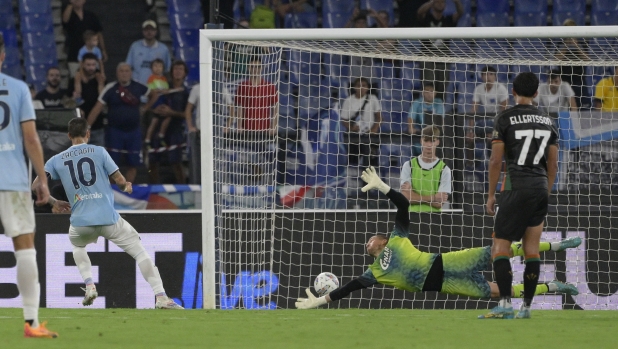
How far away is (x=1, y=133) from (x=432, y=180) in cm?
660

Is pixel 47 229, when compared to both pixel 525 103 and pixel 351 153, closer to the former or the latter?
pixel 351 153

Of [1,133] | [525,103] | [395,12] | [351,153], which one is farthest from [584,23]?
[1,133]

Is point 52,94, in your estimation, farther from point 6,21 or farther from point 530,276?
point 530,276

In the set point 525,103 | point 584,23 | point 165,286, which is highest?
point 584,23

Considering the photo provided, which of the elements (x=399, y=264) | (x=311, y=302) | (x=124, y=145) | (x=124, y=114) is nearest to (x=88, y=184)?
(x=311, y=302)

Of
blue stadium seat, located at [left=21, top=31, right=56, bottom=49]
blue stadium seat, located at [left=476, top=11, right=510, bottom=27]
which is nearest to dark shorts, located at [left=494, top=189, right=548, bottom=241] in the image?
blue stadium seat, located at [left=476, top=11, right=510, bottom=27]

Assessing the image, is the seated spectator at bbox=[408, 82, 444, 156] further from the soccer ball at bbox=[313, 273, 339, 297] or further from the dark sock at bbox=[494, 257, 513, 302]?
the dark sock at bbox=[494, 257, 513, 302]

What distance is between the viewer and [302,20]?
714 inches

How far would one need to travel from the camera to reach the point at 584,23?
17594mm

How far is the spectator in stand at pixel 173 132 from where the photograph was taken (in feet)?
49.5

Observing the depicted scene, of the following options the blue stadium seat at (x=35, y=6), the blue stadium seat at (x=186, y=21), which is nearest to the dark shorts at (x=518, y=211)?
the blue stadium seat at (x=186, y=21)

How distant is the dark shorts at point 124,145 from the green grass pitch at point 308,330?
5.53 metres

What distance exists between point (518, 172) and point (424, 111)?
15.2 ft

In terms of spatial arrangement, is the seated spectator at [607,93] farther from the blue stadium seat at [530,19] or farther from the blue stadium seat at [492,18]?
the blue stadium seat at [492,18]
